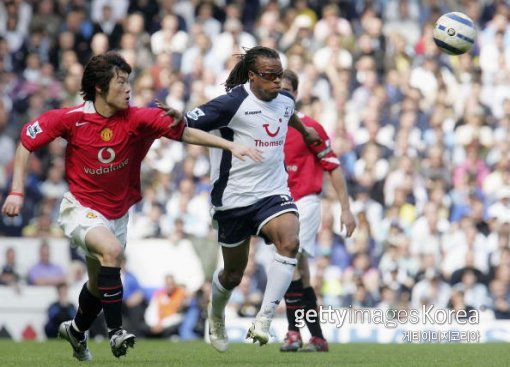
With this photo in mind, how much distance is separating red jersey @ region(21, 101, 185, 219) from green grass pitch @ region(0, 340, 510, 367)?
1428mm

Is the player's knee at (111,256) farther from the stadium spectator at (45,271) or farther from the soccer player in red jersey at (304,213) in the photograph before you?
the stadium spectator at (45,271)

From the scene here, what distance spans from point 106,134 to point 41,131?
1.75 feet

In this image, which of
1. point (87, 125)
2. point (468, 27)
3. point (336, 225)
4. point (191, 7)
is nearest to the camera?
point (87, 125)

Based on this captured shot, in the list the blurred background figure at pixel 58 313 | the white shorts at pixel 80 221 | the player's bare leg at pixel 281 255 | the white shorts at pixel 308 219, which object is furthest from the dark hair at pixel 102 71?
the blurred background figure at pixel 58 313

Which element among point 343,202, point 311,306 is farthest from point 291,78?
point 311,306

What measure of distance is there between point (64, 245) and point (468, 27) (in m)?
7.85

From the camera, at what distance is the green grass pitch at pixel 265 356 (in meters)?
10.7

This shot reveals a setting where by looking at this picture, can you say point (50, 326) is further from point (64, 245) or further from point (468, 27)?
point (468, 27)

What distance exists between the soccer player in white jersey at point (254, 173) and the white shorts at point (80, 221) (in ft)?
3.25

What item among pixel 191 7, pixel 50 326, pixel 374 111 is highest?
pixel 191 7

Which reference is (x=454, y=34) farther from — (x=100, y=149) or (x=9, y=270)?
(x=9, y=270)

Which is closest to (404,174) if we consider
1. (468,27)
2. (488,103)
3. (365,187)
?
(365,187)

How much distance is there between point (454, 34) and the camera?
43.5 ft

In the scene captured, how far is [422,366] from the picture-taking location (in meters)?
10.5
